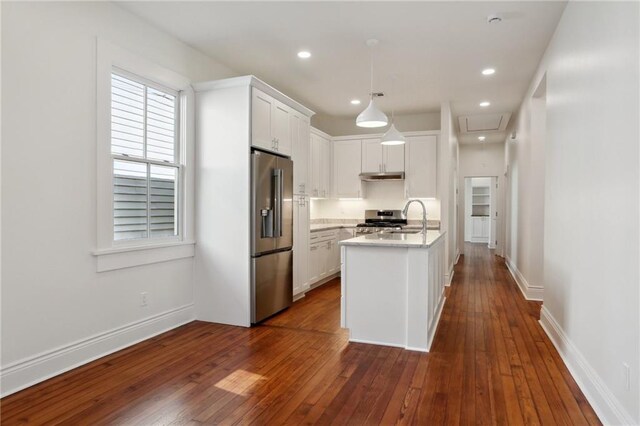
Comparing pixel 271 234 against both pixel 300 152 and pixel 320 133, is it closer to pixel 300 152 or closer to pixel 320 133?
pixel 300 152

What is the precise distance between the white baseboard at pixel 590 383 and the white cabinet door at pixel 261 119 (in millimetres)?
3255

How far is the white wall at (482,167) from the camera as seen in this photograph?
10039 mm

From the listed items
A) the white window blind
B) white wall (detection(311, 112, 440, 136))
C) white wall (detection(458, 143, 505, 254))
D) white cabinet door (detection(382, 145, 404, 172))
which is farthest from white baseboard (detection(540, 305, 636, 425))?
white wall (detection(458, 143, 505, 254))

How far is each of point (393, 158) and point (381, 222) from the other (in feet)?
3.67

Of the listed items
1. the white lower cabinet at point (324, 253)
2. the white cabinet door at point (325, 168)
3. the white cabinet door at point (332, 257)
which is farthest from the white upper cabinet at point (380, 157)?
the white cabinet door at point (332, 257)

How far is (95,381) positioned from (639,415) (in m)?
3.12

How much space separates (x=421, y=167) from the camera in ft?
21.6

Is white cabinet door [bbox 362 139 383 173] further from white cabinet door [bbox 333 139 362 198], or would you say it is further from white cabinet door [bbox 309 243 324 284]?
white cabinet door [bbox 309 243 324 284]

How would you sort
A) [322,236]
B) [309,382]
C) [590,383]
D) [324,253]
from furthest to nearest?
1. [324,253]
2. [322,236]
3. [309,382]
4. [590,383]

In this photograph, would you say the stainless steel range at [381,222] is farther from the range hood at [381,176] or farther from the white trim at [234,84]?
the white trim at [234,84]

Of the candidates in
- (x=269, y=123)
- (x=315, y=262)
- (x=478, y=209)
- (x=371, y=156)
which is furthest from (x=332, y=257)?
(x=478, y=209)

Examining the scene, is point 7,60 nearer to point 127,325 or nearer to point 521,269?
point 127,325

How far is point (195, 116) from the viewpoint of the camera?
4.14m

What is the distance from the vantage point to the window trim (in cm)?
311
